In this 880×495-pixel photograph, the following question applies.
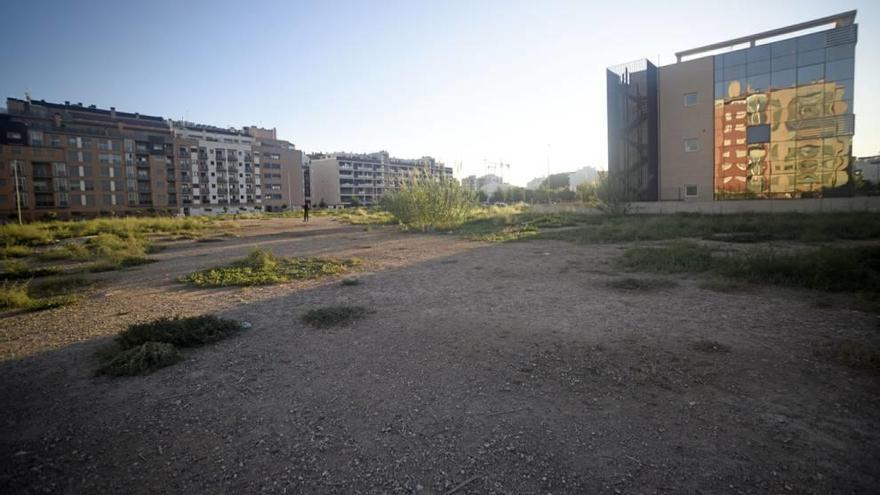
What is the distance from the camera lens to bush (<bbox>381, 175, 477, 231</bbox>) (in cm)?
2534

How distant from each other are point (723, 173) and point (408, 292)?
119 feet

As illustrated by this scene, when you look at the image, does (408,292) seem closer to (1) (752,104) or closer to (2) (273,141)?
(1) (752,104)

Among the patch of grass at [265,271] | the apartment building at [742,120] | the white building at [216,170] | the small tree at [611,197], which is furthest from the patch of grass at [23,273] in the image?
the white building at [216,170]

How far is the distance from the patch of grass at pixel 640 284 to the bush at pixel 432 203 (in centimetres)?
1729

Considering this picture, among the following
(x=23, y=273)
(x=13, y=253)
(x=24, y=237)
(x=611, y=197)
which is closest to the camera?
(x=23, y=273)

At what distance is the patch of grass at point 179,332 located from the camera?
5.37 m

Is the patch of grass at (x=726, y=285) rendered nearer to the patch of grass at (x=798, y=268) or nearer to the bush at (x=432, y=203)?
the patch of grass at (x=798, y=268)

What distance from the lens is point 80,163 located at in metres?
75.3

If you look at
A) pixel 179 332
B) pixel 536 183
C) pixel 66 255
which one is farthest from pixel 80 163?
pixel 536 183

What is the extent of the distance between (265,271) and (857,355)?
11.2m

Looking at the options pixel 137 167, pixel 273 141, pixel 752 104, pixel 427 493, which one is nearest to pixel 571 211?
pixel 752 104

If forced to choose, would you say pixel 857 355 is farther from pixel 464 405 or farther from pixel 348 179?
pixel 348 179

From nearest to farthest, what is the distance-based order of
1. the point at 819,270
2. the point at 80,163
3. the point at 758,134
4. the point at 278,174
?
1. the point at 819,270
2. the point at 758,134
3. the point at 80,163
4. the point at 278,174

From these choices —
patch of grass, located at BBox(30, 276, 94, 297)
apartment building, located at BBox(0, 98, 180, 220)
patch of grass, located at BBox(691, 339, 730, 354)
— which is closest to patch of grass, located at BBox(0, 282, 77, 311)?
patch of grass, located at BBox(30, 276, 94, 297)
